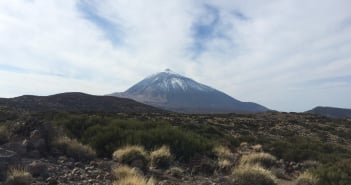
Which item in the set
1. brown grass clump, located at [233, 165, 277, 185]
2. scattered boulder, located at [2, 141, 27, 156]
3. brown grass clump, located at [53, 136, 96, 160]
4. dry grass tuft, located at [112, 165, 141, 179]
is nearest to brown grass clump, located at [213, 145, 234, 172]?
brown grass clump, located at [233, 165, 277, 185]

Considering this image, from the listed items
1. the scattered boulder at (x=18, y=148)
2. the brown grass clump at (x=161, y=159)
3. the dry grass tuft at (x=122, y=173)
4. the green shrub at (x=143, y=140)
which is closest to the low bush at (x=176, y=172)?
the brown grass clump at (x=161, y=159)

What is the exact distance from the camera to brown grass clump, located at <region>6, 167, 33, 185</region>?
8.80 m

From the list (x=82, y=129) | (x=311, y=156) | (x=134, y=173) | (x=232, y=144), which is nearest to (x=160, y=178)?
(x=134, y=173)

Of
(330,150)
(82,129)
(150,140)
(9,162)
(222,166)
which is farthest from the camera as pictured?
(330,150)

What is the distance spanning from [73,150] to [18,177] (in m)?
4.17

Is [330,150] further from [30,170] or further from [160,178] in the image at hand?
[30,170]

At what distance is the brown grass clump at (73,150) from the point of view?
515 inches

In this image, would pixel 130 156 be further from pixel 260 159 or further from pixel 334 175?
pixel 334 175

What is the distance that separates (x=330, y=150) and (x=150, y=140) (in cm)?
1197

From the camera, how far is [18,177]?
8961 millimetres

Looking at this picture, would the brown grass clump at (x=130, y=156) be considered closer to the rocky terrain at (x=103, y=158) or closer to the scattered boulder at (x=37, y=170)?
the rocky terrain at (x=103, y=158)

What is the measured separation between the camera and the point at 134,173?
1048 centimetres

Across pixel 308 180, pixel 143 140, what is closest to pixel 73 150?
pixel 143 140

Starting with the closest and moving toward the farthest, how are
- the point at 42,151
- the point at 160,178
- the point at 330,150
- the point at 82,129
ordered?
the point at 160,178 < the point at 42,151 < the point at 82,129 < the point at 330,150
